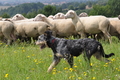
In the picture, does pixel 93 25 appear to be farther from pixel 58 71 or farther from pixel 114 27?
pixel 58 71

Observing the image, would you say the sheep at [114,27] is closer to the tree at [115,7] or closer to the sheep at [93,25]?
the sheep at [93,25]

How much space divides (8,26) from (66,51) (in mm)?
Answer: 6799

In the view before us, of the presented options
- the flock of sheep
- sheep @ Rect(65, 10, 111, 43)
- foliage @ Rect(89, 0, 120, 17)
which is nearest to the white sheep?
the flock of sheep

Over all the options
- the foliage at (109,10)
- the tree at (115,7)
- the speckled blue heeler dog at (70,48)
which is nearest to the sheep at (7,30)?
the speckled blue heeler dog at (70,48)

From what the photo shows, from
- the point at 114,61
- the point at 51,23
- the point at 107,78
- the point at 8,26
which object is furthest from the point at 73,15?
the point at 107,78

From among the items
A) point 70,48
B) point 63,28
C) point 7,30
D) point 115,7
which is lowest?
point 115,7

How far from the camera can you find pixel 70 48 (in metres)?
5.89

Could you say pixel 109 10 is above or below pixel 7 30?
below

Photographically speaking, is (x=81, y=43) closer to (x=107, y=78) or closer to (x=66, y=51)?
(x=66, y=51)

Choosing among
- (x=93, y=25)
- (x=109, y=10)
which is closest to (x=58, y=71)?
(x=93, y=25)

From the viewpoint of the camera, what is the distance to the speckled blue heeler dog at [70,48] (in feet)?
18.8

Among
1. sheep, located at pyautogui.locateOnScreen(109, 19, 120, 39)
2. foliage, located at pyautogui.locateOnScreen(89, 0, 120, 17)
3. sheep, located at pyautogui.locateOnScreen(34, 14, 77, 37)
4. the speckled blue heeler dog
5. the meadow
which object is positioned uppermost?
the speckled blue heeler dog

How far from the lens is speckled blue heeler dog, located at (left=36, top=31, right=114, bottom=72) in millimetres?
5719

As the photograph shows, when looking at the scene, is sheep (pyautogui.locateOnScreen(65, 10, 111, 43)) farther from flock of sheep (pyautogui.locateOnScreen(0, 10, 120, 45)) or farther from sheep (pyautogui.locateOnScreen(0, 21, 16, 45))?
sheep (pyautogui.locateOnScreen(0, 21, 16, 45))
